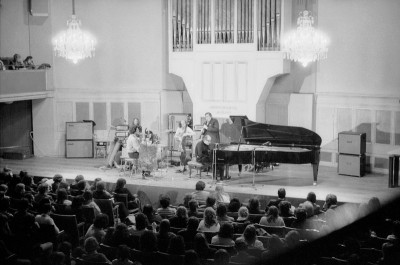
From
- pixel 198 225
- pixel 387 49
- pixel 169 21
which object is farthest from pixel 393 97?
pixel 198 225

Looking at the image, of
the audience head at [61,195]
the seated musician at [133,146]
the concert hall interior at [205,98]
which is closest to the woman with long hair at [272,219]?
the concert hall interior at [205,98]

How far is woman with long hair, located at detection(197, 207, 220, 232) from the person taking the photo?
638cm

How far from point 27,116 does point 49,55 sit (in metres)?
1.89

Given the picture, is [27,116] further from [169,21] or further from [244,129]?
[244,129]

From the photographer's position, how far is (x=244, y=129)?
11688 millimetres

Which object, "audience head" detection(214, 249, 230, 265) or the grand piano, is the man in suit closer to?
the grand piano

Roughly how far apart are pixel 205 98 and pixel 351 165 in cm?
401

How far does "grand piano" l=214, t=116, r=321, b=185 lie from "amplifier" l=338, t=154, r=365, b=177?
4.87 ft

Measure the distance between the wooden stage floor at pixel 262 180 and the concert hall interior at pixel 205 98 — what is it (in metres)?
0.04

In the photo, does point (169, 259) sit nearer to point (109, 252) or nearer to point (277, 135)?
point (109, 252)

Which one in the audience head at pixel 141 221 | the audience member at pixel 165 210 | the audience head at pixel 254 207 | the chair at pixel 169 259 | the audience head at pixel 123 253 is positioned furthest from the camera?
the audience member at pixel 165 210

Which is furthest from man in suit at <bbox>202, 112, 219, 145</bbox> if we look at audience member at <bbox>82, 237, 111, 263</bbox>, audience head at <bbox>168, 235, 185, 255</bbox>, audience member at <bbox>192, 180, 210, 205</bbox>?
audience member at <bbox>82, 237, 111, 263</bbox>

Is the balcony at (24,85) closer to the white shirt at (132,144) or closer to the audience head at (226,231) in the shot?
the white shirt at (132,144)

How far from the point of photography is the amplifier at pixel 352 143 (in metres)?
12.3
